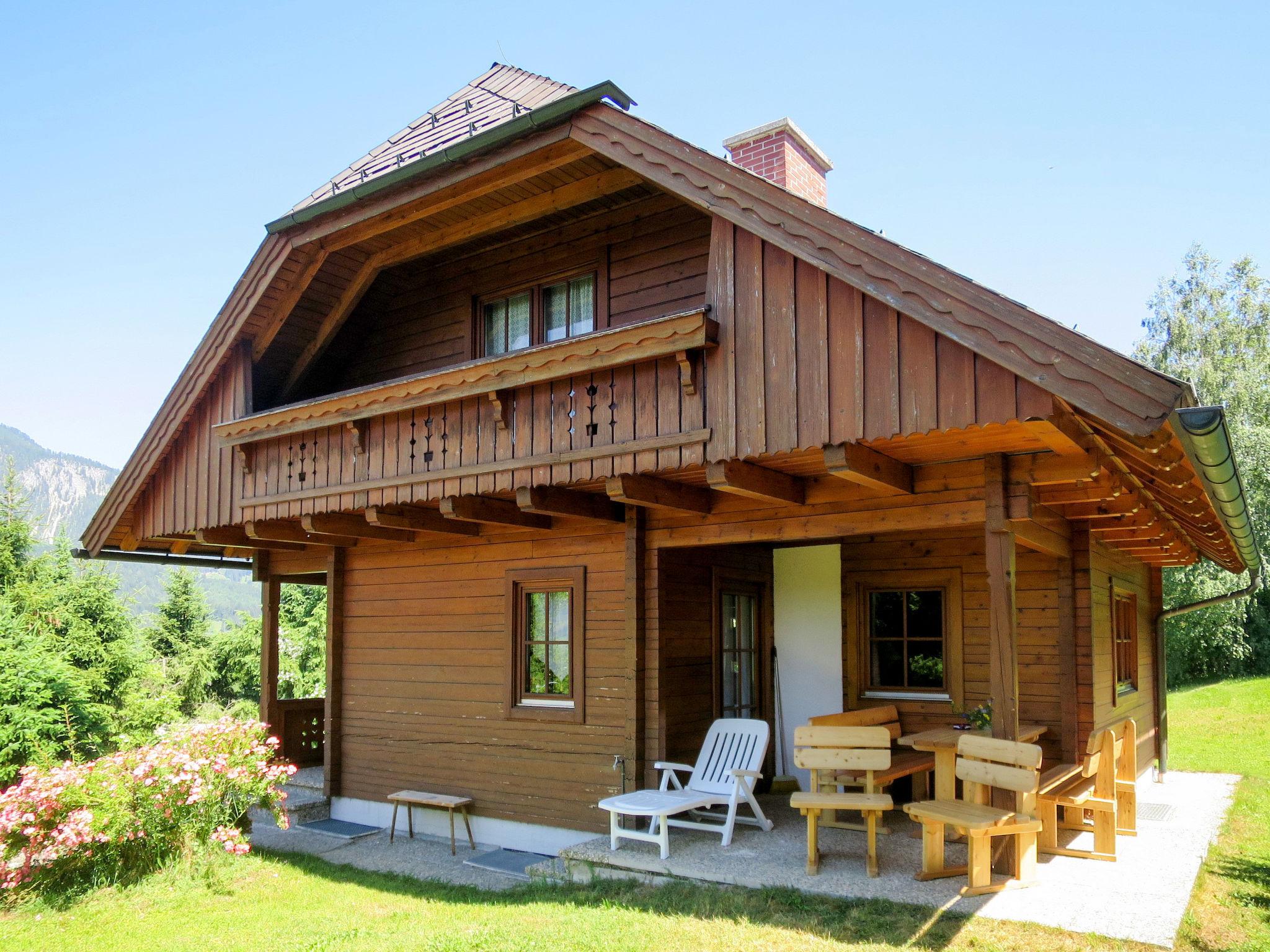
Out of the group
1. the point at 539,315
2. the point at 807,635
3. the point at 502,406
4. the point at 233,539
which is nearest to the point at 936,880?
the point at 807,635

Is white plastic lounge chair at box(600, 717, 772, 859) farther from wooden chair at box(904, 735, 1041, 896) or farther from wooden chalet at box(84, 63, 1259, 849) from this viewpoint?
wooden chair at box(904, 735, 1041, 896)

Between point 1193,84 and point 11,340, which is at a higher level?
point 11,340

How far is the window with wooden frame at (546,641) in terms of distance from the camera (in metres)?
8.66

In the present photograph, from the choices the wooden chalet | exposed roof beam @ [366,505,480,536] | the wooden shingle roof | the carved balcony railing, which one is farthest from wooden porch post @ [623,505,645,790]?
the carved balcony railing

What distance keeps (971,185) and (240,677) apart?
21.6m

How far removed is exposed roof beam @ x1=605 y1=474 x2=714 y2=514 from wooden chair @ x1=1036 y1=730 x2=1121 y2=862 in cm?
314

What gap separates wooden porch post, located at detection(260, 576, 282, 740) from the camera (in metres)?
11.7

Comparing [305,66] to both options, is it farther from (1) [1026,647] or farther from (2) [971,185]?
(2) [971,185]

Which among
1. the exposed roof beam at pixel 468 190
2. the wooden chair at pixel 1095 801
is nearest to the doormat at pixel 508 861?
the wooden chair at pixel 1095 801

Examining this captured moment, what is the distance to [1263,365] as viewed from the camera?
24234 mm

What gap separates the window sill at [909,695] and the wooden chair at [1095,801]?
5.92ft

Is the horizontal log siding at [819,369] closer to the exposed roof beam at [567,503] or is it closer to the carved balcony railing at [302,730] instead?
the exposed roof beam at [567,503]

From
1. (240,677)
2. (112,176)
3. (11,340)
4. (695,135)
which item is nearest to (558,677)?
(695,135)

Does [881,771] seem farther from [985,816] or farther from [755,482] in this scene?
[755,482]
